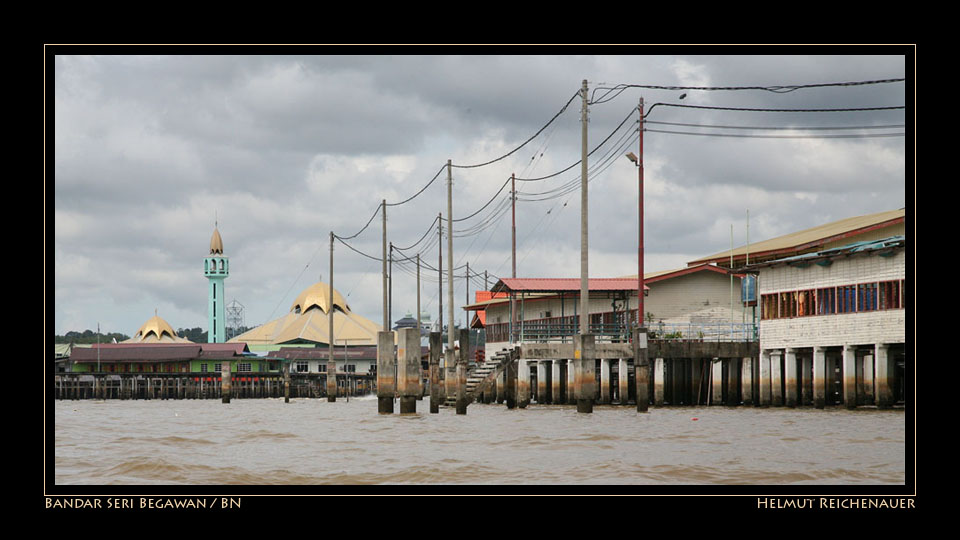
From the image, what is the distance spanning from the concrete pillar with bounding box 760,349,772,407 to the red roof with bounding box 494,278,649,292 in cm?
861

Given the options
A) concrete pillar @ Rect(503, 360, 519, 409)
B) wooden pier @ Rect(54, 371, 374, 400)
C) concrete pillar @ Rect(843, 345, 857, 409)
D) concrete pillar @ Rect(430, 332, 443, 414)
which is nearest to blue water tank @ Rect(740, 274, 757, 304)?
concrete pillar @ Rect(503, 360, 519, 409)

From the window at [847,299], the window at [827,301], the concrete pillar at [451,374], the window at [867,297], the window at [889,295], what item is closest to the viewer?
the window at [889,295]

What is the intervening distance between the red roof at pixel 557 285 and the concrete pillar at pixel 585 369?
12427 mm

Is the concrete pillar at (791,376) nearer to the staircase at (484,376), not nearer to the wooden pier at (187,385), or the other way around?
the staircase at (484,376)

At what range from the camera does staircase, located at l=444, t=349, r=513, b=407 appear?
4856cm

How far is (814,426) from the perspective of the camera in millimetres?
33750

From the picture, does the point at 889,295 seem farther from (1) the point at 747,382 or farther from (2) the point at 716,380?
(2) the point at 716,380

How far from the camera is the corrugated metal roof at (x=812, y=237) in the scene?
50406 millimetres

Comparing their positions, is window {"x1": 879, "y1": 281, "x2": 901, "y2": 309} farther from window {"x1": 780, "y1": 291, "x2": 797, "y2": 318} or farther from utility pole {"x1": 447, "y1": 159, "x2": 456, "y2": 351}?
utility pole {"x1": 447, "y1": 159, "x2": 456, "y2": 351}

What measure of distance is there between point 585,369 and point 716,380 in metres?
11.9

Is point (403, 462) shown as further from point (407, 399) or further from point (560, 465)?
point (407, 399)

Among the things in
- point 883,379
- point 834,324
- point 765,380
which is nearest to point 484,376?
point 765,380

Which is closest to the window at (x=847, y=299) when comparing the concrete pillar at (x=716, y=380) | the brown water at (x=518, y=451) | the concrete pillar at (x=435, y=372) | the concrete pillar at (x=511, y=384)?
the brown water at (x=518, y=451)
